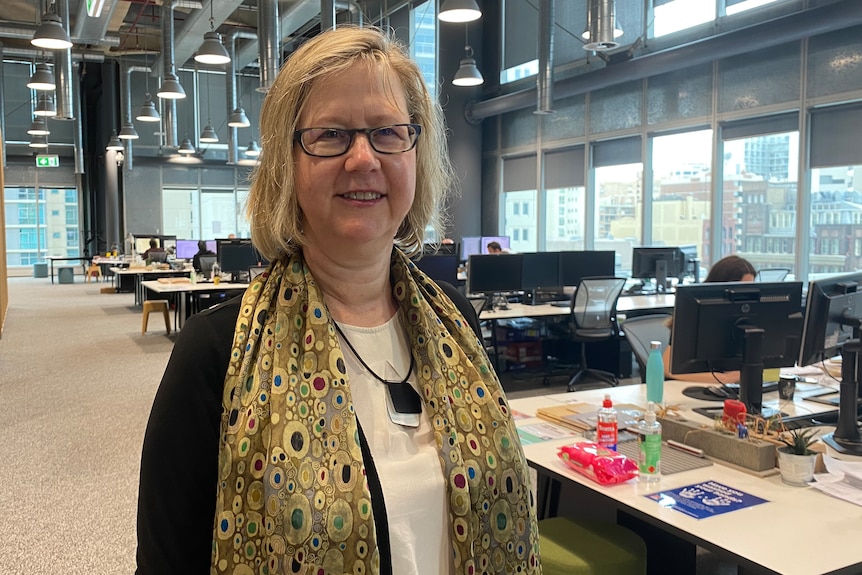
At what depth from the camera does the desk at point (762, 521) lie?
5.49ft

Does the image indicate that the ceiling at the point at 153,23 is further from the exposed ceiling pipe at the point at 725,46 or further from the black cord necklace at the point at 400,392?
the black cord necklace at the point at 400,392

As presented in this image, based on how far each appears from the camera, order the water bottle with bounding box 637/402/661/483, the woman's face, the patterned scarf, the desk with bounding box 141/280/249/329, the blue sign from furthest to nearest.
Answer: the desk with bounding box 141/280/249/329 → the water bottle with bounding box 637/402/661/483 → the blue sign → the woman's face → the patterned scarf

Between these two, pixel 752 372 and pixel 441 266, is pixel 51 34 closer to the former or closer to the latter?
pixel 441 266

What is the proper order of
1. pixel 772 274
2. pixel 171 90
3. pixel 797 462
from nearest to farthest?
pixel 797 462, pixel 772 274, pixel 171 90

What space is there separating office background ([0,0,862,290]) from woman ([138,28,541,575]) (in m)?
4.92

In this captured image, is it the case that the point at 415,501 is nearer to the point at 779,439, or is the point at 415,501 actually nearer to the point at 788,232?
the point at 779,439

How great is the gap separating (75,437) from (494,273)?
3.88 meters

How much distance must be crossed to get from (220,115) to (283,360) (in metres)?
18.8

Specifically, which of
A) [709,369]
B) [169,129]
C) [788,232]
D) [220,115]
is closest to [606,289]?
[788,232]

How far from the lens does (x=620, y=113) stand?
33.9ft

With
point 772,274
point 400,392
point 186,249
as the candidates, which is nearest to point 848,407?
point 400,392

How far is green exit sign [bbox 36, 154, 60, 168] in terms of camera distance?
19.5 m

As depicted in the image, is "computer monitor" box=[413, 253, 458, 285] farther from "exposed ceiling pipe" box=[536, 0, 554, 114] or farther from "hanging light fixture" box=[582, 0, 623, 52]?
"exposed ceiling pipe" box=[536, 0, 554, 114]

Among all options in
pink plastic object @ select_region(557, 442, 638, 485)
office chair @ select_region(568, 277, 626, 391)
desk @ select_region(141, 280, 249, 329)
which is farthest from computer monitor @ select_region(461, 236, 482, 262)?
pink plastic object @ select_region(557, 442, 638, 485)
